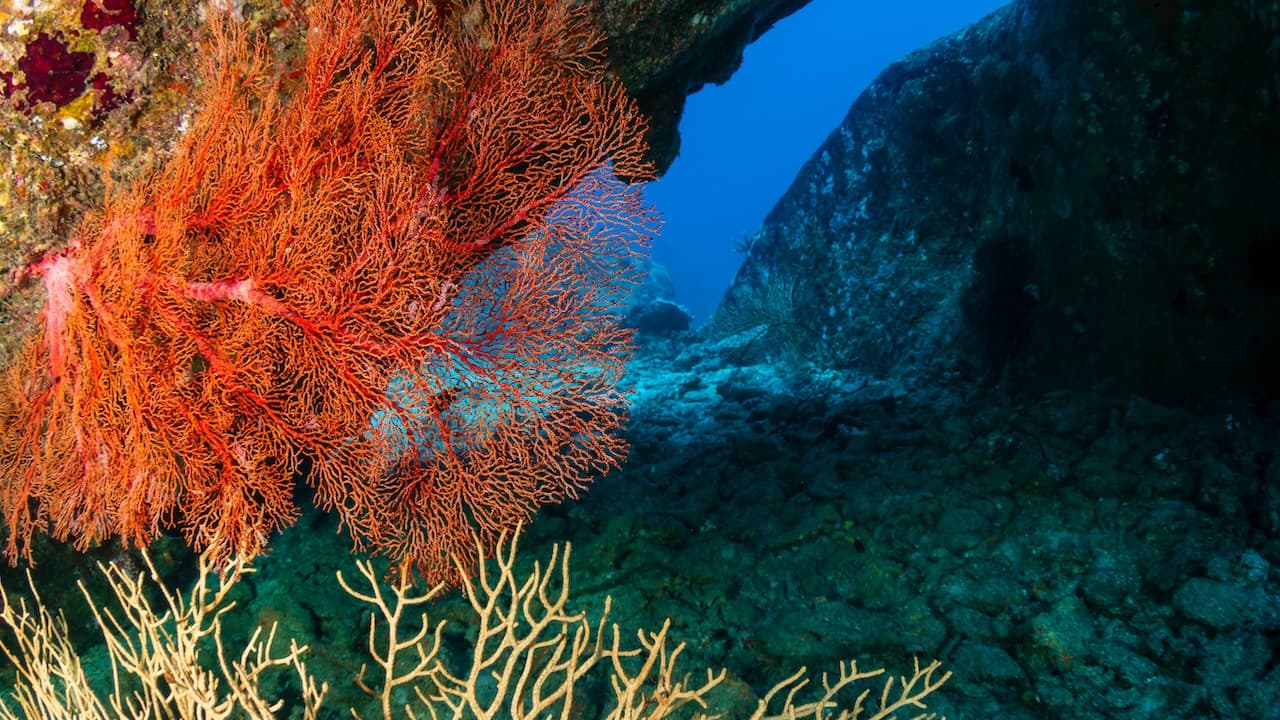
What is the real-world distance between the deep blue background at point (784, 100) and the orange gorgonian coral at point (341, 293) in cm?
12375

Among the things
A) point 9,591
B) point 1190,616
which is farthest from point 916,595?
point 9,591

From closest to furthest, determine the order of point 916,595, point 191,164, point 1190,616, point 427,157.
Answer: point 191,164 → point 1190,616 → point 427,157 → point 916,595

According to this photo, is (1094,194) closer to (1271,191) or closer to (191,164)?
(1271,191)

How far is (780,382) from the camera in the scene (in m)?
8.88

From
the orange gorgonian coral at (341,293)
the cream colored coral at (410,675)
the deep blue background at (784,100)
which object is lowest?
the cream colored coral at (410,675)

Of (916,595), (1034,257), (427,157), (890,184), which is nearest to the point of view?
(427,157)

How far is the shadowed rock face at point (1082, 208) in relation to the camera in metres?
4.15

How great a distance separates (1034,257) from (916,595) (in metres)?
3.79

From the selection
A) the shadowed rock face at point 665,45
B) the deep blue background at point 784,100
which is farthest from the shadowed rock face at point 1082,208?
the deep blue background at point 784,100

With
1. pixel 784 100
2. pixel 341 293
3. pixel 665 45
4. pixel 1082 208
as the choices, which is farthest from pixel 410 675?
pixel 784 100

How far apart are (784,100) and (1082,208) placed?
518 ft

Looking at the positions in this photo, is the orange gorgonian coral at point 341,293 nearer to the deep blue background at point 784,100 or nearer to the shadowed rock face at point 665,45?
the shadowed rock face at point 665,45

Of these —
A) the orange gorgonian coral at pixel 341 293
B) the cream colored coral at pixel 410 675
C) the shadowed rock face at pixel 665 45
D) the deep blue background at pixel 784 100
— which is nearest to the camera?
the cream colored coral at pixel 410 675

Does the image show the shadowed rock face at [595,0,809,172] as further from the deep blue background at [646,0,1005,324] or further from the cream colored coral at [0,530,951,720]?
the deep blue background at [646,0,1005,324]
